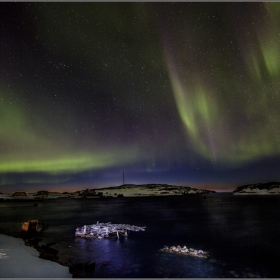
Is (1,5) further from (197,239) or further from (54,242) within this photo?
(197,239)

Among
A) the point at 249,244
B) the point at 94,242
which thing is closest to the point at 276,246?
the point at 249,244

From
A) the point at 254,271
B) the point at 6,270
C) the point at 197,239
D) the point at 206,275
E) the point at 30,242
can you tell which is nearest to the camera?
the point at 6,270

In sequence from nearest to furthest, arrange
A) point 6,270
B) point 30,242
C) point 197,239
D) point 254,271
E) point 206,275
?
point 6,270 < point 206,275 < point 254,271 < point 30,242 < point 197,239

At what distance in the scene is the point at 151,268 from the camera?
6996mm

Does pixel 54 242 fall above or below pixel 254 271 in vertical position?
above

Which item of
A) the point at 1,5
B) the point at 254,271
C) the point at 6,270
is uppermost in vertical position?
the point at 1,5

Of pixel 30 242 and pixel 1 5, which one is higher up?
pixel 1 5

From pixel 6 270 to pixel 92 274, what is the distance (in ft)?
6.52

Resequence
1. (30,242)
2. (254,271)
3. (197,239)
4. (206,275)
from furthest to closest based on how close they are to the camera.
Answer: (197,239), (30,242), (254,271), (206,275)

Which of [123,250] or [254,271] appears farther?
[123,250]

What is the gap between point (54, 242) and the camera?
10773mm

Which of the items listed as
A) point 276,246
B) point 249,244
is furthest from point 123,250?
point 276,246

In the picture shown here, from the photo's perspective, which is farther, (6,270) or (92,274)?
(92,274)

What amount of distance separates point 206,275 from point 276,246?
5.92 m
